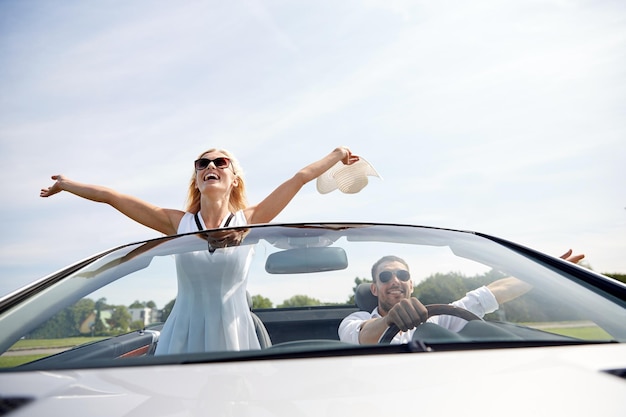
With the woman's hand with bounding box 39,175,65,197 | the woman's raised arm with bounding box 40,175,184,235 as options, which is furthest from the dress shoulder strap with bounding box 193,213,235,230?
the woman's hand with bounding box 39,175,65,197

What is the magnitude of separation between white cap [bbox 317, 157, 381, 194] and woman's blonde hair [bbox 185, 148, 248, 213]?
27.1 inches

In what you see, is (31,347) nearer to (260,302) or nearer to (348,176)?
(260,302)

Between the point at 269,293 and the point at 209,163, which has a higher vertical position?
the point at 209,163

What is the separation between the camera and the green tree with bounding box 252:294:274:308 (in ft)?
5.92

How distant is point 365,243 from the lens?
189 centimetres

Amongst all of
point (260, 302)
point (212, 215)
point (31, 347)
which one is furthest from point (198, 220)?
point (31, 347)

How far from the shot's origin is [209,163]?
4.21 meters

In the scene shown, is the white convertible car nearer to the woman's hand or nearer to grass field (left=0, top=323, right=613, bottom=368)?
grass field (left=0, top=323, right=613, bottom=368)

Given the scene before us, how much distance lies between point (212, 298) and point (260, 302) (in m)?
0.29

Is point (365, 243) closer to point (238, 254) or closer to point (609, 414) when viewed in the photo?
point (238, 254)

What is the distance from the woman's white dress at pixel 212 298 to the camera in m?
1.46

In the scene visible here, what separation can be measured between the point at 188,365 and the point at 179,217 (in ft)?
11.1

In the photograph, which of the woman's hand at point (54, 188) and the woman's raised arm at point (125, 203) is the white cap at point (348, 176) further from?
the woman's hand at point (54, 188)

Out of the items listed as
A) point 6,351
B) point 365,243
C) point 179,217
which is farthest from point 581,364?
point 179,217
